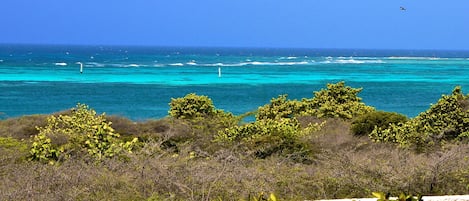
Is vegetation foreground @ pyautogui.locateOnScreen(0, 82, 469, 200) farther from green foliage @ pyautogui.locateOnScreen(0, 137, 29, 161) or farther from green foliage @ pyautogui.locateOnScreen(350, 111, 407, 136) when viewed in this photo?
green foliage @ pyautogui.locateOnScreen(350, 111, 407, 136)

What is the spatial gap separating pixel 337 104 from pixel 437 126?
26.0ft

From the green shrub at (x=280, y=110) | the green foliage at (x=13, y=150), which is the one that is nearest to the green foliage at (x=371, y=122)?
the green shrub at (x=280, y=110)

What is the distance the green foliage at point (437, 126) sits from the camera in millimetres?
18406

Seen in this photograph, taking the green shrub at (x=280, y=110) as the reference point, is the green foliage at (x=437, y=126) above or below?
above

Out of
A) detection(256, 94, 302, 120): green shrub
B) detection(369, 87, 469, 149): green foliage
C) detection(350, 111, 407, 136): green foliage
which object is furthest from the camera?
detection(256, 94, 302, 120): green shrub

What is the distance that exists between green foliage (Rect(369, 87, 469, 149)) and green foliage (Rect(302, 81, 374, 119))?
6.10m

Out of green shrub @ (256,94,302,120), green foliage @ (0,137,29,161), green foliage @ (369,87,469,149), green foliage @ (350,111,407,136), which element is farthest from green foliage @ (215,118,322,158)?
green shrub @ (256,94,302,120)

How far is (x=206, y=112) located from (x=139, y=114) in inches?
637

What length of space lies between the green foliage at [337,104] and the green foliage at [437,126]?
6100 millimetres

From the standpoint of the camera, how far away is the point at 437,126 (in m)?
19.4

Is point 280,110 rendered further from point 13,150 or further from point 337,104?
point 13,150

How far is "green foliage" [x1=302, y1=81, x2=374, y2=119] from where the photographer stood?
86.2ft

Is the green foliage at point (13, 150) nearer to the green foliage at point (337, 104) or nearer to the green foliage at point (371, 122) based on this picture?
the green foliage at point (371, 122)

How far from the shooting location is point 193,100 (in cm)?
2600
